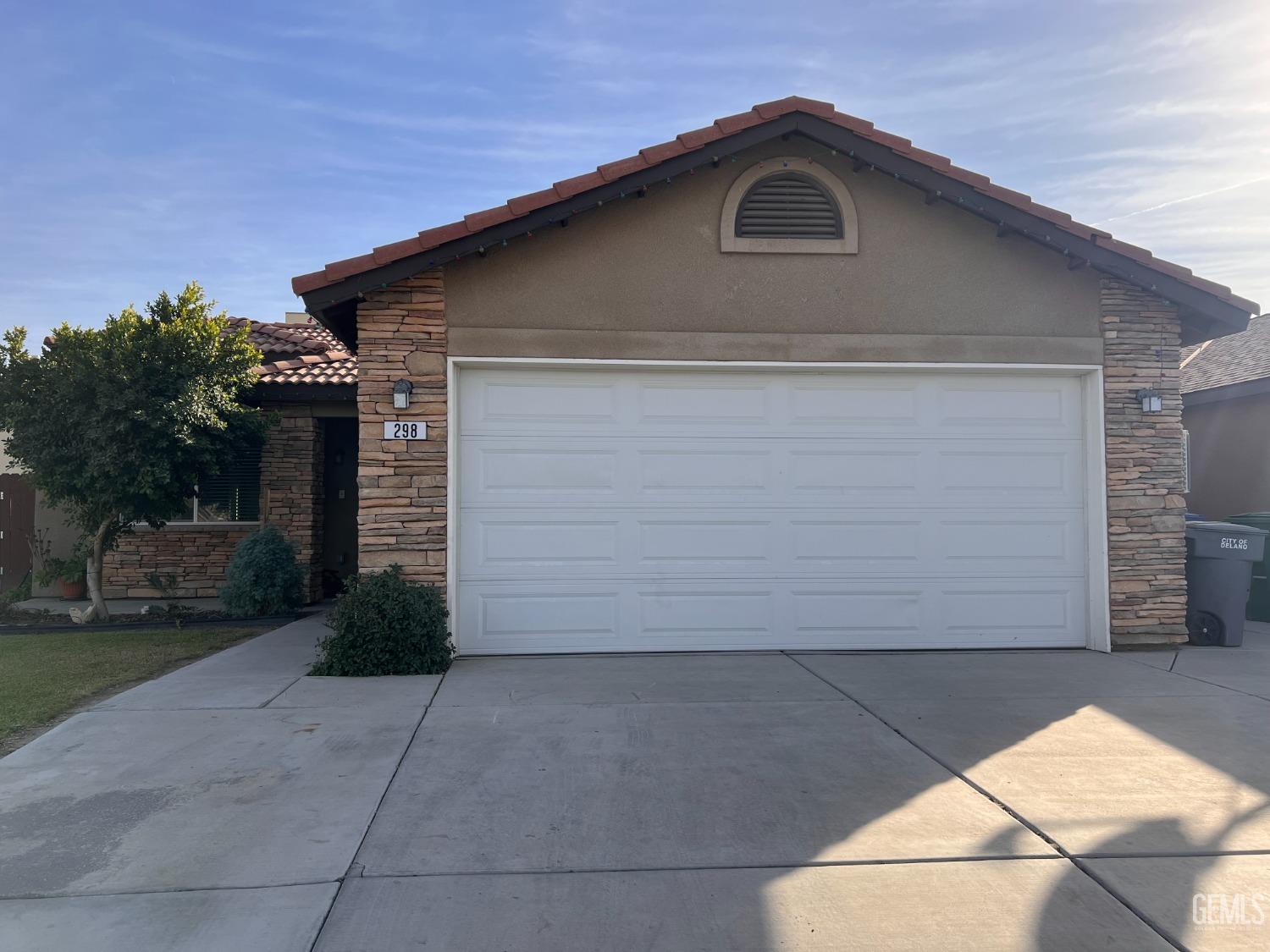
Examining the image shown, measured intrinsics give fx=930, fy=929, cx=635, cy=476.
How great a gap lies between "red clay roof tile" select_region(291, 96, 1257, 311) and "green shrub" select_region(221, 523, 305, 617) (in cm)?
455

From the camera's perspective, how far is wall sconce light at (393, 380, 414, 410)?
7988 millimetres

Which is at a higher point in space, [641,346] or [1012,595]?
[641,346]

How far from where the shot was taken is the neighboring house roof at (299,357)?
1198cm

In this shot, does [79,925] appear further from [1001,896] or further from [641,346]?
[641,346]

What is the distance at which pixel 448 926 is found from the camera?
353cm

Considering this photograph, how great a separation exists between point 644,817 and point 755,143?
19.4 feet

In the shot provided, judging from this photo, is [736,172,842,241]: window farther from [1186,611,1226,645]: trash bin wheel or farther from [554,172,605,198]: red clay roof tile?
[1186,611,1226,645]: trash bin wheel

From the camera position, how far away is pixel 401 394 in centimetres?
799

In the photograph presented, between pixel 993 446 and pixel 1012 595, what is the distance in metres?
1.42

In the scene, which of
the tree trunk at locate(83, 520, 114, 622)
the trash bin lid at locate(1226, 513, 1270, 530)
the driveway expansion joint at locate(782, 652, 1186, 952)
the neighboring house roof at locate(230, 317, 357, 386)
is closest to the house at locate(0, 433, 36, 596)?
the tree trunk at locate(83, 520, 114, 622)

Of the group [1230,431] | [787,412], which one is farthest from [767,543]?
[1230,431]

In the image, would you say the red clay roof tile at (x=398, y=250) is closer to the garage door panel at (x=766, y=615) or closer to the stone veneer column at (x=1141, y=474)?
the garage door panel at (x=766, y=615)

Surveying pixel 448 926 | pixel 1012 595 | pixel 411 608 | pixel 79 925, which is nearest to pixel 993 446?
pixel 1012 595

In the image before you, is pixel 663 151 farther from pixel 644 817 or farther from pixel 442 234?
pixel 644 817
